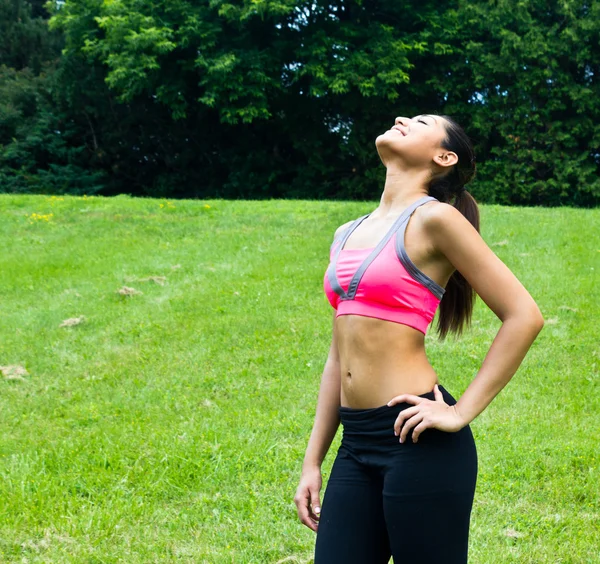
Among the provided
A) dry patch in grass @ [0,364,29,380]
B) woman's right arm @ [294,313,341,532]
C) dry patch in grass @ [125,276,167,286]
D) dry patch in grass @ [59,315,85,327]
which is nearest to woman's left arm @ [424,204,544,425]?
woman's right arm @ [294,313,341,532]

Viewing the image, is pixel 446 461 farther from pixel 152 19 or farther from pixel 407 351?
pixel 152 19

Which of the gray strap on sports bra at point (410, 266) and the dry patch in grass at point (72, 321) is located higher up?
the gray strap on sports bra at point (410, 266)

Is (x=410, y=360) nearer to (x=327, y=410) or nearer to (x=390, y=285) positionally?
(x=390, y=285)

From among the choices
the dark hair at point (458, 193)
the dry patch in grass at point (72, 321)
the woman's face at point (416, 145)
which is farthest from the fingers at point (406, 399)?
the dry patch in grass at point (72, 321)

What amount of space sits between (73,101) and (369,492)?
25577mm

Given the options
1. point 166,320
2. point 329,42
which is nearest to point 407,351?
point 166,320

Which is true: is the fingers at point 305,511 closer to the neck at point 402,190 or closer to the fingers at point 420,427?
the fingers at point 420,427

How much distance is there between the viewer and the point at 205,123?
86.6ft

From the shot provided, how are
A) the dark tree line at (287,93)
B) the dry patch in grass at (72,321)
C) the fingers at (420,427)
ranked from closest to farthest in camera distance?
the fingers at (420,427) < the dry patch in grass at (72,321) < the dark tree line at (287,93)

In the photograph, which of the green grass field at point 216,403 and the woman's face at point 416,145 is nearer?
the woman's face at point 416,145

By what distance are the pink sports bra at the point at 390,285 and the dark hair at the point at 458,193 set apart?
160mm

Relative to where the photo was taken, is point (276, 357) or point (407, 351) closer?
point (407, 351)

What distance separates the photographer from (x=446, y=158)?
2.25 meters

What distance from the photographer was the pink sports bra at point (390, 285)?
Result: 2.04m
